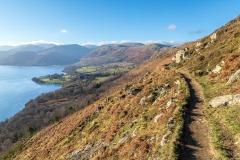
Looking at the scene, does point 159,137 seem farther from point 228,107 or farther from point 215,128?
point 228,107

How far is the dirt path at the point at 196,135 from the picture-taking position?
17.9m

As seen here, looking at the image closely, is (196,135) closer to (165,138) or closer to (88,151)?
(165,138)

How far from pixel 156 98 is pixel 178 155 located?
20.6m

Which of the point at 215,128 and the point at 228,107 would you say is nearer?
the point at 215,128

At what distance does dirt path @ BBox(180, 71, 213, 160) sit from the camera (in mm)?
17891

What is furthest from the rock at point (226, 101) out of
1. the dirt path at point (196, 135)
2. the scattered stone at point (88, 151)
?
the scattered stone at point (88, 151)

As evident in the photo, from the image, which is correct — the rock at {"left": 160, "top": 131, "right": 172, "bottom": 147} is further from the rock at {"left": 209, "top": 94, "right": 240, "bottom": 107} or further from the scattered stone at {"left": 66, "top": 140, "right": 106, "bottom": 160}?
the scattered stone at {"left": 66, "top": 140, "right": 106, "bottom": 160}

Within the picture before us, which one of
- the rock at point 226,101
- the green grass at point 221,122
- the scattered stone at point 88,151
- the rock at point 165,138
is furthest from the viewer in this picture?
the scattered stone at point 88,151

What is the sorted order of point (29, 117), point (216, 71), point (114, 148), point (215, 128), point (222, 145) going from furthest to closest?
point (29, 117) → point (216, 71) → point (114, 148) → point (215, 128) → point (222, 145)

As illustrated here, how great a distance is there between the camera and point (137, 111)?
122 feet

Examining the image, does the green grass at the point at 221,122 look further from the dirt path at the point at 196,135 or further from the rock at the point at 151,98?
the rock at the point at 151,98

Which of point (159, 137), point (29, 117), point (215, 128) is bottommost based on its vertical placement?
point (29, 117)

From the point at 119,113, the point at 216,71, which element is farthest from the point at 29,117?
the point at 216,71

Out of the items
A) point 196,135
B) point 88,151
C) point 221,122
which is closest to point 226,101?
point 221,122
